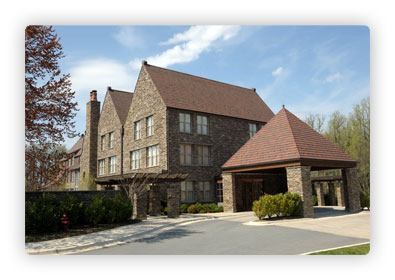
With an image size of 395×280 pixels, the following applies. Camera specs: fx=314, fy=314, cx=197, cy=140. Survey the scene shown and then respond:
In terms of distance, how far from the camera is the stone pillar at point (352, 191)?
2036cm

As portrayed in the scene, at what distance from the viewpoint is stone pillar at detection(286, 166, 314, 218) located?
16.8 metres

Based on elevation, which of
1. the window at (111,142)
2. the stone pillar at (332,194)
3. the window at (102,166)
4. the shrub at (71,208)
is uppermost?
the window at (111,142)

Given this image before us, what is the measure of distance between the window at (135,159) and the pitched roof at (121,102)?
165 inches

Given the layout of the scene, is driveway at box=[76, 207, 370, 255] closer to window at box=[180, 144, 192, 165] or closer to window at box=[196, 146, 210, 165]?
window at box=[180, 144, 192, 165]

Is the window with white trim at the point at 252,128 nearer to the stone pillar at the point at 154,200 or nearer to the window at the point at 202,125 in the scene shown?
the window at the point at 202,125

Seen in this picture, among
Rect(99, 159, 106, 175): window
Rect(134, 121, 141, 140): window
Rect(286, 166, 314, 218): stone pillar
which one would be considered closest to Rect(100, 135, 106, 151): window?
Rect(99, 159, 106, 175): window

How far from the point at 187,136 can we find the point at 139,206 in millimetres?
9381

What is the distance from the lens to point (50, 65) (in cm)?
1148

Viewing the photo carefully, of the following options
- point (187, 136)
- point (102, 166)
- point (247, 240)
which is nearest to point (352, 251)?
point (247, 240)

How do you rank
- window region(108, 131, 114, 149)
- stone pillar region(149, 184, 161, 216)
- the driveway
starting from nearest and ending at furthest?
the driveway, stone pillar region(149, 184, 161, 216), window region(108, 131, 114, 149)

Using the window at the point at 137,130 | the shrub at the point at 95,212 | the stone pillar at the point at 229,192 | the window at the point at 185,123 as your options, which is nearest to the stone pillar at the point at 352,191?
the stone pillar at the point at 229,192

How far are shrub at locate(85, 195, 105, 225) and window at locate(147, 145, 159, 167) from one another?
1069 cm

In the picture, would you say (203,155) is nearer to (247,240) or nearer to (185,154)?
(185,154)

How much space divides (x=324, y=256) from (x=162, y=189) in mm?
17437
